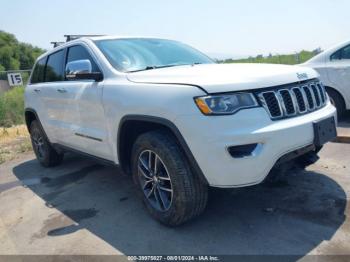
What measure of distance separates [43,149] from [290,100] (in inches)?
163

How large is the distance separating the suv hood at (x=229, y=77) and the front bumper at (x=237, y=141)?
0.72 ft

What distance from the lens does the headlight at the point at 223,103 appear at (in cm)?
272

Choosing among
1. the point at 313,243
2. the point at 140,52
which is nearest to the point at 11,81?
the point at 140,52

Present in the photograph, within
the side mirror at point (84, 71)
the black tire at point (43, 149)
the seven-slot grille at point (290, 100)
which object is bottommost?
the black tire at point (43, 149)

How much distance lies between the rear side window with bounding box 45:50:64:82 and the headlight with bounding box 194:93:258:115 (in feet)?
8.71

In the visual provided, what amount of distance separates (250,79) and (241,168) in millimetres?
678

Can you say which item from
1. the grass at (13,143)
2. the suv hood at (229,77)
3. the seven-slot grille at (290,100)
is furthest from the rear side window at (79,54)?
the grass at (13,143)

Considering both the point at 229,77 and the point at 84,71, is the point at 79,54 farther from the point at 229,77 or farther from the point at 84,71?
the point at 229,77

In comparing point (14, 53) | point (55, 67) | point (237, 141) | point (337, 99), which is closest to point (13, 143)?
point (55, 67)

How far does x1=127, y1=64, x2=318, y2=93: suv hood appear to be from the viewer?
2.76 metres

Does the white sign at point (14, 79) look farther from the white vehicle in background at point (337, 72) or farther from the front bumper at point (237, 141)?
the front bumper at point (237, 141)

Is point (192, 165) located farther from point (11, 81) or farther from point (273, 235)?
point (11, 81)

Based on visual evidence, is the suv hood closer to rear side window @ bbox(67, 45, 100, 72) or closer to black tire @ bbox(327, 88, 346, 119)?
rear side window @ bbox(67, 45, 100, 72)

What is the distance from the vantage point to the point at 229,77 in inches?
112
